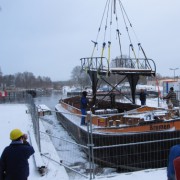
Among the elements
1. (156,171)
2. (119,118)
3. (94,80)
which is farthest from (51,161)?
(94,80)

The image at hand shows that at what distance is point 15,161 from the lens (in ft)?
16.2

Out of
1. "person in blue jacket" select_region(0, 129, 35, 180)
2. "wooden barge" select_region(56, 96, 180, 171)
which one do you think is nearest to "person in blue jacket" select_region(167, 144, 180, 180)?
"person in blue jacket" select_region(0, 129, 35, 180)

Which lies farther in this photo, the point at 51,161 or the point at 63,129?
the point at 63,129

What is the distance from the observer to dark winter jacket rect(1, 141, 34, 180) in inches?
195

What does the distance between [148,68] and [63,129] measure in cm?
704

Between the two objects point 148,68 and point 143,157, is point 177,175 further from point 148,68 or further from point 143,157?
point 148,68

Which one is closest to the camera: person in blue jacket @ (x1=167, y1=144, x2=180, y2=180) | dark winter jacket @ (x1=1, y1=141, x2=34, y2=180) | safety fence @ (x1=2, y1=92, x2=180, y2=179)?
person in blue jacket @ (x1=167, y1=144, x2=180, y2=180)

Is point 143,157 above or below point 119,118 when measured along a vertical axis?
below

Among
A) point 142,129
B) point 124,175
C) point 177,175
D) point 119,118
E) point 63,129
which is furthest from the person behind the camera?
point 63,129

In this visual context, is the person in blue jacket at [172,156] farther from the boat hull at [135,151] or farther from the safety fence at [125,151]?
the boat hull at [135,151]

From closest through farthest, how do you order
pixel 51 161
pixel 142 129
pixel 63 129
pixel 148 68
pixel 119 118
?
pixel 51 161
pixel 142 129
pixel 119 118
pixel 148 68
pixel 63 129

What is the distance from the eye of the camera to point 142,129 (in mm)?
10828

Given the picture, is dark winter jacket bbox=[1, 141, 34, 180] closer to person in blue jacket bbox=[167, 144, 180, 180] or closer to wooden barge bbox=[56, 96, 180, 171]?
person in blue jacket bbox=[167, 144, 180, 180]

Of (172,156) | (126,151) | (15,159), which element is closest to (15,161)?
(15,159)
